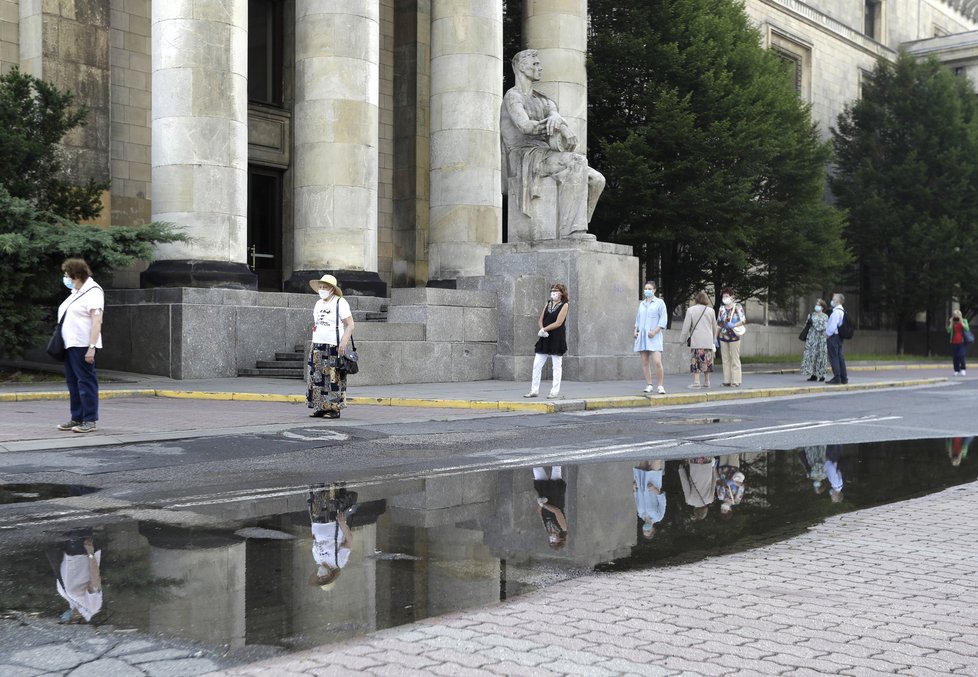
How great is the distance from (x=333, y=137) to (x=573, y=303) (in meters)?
6.08

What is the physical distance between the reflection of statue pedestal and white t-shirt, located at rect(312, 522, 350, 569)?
14930mm

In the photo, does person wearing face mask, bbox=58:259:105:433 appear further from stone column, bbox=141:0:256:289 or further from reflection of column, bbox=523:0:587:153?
reflection of column, bbox=523:0:587:153

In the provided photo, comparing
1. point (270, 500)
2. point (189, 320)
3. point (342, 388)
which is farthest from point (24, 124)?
point (270, 500)

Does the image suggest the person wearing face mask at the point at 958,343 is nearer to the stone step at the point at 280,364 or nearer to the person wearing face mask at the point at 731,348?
the person wearing face mask at the point at 731,348

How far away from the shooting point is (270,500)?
25.9 feet

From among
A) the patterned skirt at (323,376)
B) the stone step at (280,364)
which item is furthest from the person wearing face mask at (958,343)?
the patterned skirt at (323,376)

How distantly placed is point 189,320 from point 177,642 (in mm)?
16222

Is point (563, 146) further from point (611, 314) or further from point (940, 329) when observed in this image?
point (940, 329)

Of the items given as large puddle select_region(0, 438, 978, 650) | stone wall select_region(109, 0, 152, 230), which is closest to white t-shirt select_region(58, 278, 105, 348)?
large puddle select_region(0, 438, 978, 650)

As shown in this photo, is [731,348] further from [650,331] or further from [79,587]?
[79,587]

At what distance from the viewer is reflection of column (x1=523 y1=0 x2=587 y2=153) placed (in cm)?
2884

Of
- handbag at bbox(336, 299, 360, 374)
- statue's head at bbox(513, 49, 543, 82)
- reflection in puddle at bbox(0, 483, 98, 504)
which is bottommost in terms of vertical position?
reflection in puddle at bbox(0, 483, 98, 504)

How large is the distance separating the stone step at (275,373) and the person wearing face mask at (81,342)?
8.42m

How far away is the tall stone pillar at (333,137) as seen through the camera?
23234 mm
